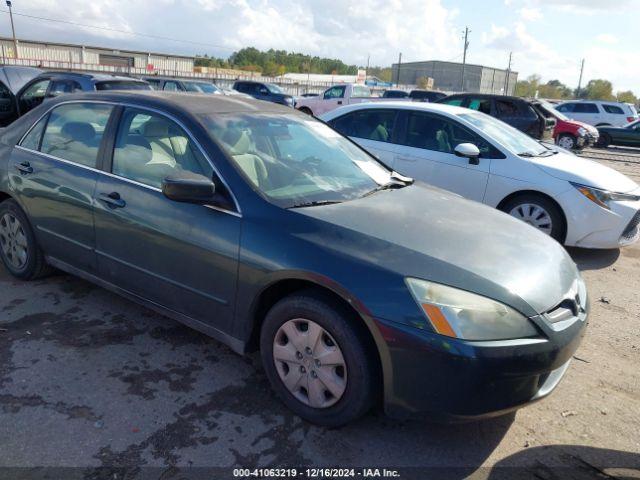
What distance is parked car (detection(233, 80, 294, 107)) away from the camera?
73.8 ft

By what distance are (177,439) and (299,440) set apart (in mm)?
601

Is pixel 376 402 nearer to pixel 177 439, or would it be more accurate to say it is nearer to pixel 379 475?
pixel 379 475

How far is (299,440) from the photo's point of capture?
259 cm

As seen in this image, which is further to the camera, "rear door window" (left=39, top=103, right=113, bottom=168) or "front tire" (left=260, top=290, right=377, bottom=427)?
"rear door window" (left=39, top=103, right=113, bottom=168)

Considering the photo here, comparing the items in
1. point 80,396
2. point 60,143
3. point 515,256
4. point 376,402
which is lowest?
point 80,396

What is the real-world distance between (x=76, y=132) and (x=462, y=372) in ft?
10.5

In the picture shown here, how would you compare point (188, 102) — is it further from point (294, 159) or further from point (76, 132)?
point (76, 132)

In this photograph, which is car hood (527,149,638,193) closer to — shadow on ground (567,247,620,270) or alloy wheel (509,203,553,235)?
alloy wheel (509,203,553,235)

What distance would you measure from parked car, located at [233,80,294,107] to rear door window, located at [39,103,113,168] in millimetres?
18453

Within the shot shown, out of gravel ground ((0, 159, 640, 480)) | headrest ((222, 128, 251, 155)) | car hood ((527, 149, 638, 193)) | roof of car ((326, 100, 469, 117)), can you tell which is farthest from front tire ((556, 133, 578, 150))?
headrest ((222, 128, 251, 155))

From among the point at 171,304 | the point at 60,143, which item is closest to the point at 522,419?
the point at 171,304

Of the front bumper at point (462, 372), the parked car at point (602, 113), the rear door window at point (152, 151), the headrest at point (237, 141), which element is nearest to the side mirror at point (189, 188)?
the rear door window at point (152, 151)

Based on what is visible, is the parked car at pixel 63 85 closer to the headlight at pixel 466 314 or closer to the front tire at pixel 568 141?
the headlight at pixel 466 314

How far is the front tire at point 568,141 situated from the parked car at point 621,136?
4735 millimetres
